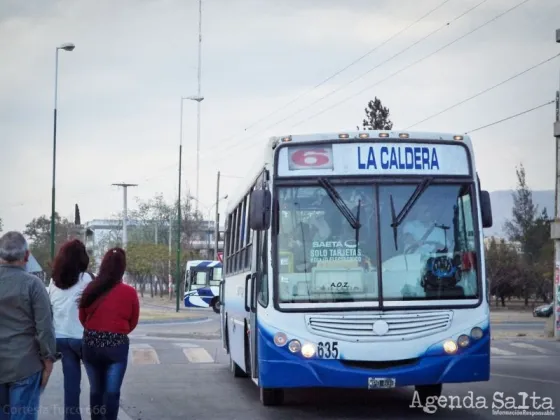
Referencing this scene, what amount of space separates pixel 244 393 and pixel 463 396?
10.2ft

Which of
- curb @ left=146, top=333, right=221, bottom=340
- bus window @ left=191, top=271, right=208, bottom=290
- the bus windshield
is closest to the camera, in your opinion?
the bus windshield

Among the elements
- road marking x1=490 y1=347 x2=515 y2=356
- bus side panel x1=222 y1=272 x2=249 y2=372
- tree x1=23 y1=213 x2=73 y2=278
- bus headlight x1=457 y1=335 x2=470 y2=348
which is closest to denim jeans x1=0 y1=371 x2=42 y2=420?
bus headlight x1=457 y1=335 x2=470 y2=348

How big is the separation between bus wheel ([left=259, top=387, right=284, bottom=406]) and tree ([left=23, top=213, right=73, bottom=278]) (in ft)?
262

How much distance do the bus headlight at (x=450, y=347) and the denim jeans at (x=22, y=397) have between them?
5366 mm

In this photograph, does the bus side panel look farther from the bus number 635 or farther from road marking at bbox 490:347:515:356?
road marking at bbox 490:347:515:356

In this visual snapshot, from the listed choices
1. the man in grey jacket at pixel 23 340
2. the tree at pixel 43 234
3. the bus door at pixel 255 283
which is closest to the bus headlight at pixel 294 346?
the bus door at pixel 255 283

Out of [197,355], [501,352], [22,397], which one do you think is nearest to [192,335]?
[197,355]

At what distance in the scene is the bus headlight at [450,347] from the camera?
38.5 ft

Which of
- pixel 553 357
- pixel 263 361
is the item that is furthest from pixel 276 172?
pixel 553 357

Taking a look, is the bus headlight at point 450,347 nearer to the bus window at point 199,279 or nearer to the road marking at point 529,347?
the road marking at point 529,347

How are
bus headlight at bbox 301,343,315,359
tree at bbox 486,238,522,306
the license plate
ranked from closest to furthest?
the license plate, bus headlight at bbox 301,343,315,359, tree at bbox 486,238,522,306

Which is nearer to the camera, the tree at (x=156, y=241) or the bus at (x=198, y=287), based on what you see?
the bus at (x=198, y=287)

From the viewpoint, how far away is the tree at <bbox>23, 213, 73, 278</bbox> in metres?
95.2

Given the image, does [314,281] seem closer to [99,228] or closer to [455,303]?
[455,303]
